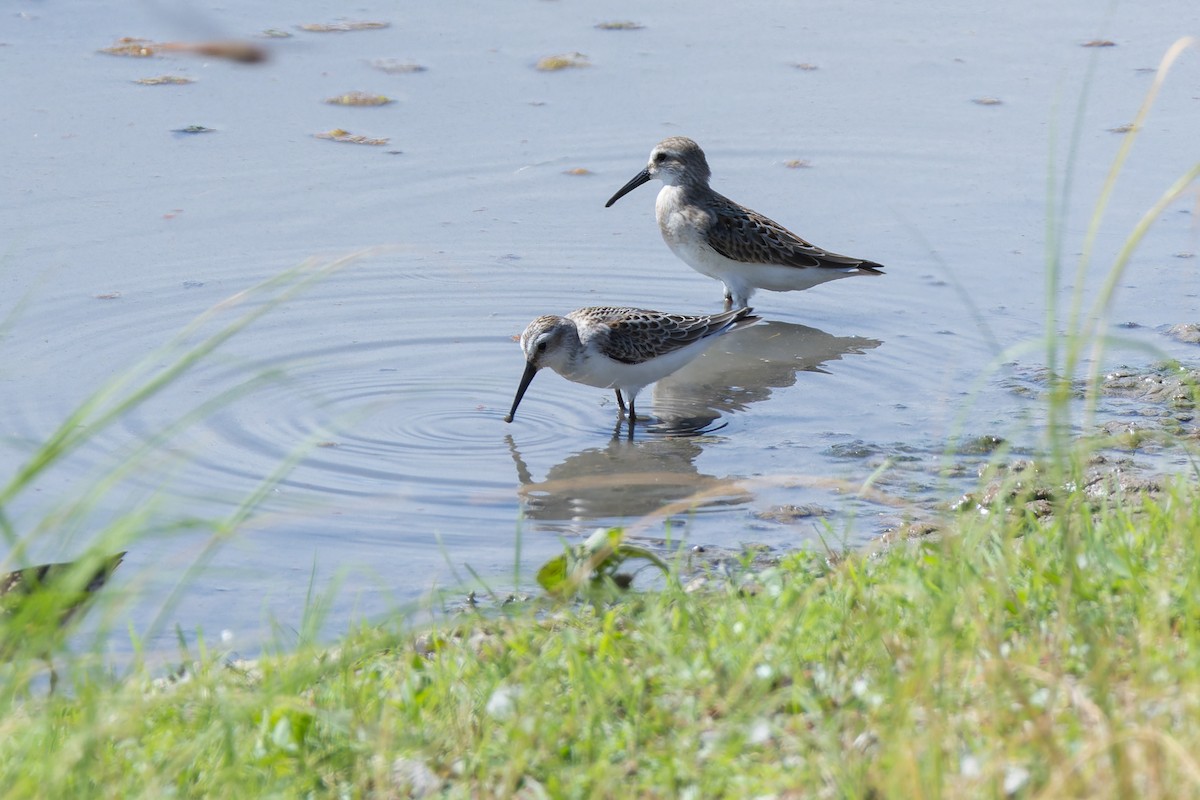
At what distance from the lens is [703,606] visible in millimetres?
4469

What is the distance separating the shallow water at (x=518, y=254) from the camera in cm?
672

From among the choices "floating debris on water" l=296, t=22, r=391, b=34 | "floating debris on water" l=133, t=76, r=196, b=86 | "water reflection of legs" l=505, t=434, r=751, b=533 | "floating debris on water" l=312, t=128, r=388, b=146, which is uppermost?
"floating debris on water" l=296, t=22, r=391, b=34

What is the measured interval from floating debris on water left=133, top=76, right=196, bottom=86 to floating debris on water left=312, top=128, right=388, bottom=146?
5.31ft

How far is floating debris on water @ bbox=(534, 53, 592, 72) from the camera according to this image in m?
12.4

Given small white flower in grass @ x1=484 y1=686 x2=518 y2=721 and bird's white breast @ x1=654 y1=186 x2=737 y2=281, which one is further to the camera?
bird's white breast @ x1=654 y1=186 x2=737 y2=281

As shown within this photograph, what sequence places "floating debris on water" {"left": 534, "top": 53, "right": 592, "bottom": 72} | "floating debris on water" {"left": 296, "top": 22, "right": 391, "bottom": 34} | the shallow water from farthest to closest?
"floating debris on water" {"left": 296, "top": 22, "right": 391, "bottom": 34}, "floating debris on water" {"left": 534, "top": 53, "right": 592, "bottom": 72}, the shallow water

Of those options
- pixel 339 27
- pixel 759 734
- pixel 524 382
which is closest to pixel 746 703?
pixel 759 734

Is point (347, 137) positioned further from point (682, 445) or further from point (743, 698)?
point (743, 698)

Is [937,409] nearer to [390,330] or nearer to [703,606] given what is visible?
[390,330]

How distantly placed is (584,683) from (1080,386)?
5.22 metres

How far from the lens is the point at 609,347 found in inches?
318

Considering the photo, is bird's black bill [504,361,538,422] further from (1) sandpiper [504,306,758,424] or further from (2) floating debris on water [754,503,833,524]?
(2) floating debris on water [754,503,833,524]

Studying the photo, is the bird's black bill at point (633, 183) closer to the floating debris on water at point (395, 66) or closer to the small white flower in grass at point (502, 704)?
the floating debris on water at point (395, 66)

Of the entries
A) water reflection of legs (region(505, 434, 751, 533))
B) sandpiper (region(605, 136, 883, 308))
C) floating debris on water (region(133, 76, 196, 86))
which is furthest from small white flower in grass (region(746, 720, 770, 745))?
floating debris on water (region(133, 76, 196, 86))
